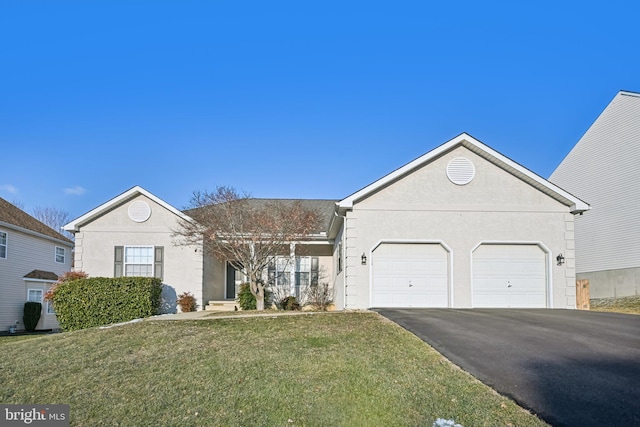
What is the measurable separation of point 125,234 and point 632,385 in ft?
57.6

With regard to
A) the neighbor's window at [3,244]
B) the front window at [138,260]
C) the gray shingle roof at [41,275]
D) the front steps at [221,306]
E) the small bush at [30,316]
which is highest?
the neighbor's window at [3,244]

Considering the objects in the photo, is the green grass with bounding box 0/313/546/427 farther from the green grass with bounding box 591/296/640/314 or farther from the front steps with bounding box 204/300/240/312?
the green grass with bounding box 591/296/640/314

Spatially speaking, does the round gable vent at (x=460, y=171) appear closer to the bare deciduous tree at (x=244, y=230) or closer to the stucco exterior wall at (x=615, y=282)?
the bare deciduous tree at (x=244, y=230)

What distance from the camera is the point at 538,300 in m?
15.5

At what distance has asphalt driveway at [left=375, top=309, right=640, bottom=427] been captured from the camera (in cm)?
595

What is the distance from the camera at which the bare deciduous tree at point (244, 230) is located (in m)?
17.7

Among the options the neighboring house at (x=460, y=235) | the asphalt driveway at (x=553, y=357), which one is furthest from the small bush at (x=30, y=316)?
the asphalt driveway at (x=553, y=357)

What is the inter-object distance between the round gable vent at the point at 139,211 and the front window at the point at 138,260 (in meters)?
1.13

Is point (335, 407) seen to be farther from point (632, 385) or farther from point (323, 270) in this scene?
point (323, 270)

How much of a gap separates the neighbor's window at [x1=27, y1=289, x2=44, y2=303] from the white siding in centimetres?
2749

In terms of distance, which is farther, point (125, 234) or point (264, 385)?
point (125, 234)

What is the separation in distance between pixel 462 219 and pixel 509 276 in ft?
7.45

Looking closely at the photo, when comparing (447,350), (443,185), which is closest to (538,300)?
(443,185)

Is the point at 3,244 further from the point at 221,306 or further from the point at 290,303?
the point at 290,303
